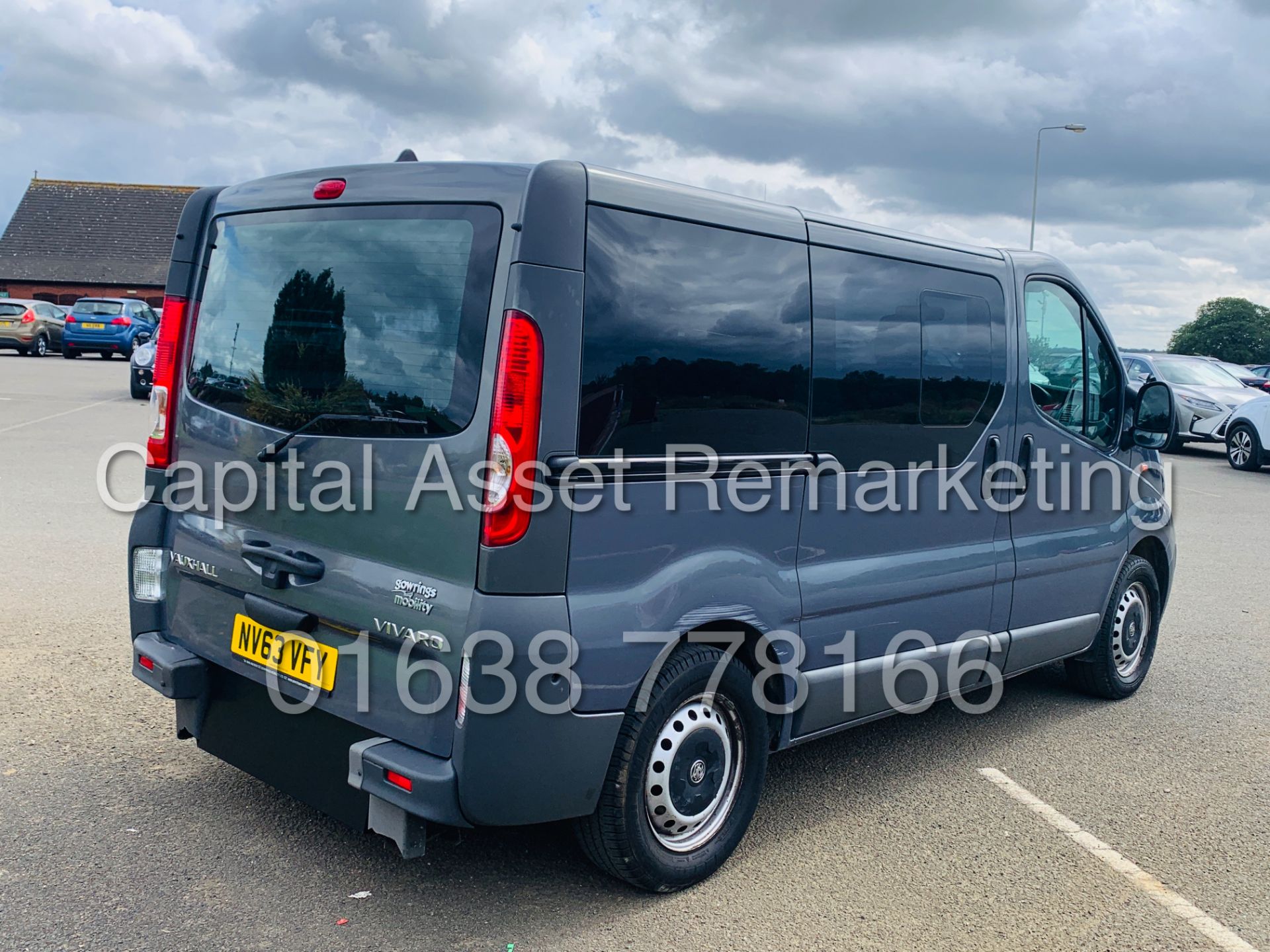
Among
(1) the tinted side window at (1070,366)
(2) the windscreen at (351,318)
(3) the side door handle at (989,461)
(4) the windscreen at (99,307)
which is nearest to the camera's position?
(2) the windscreen at (351,318)

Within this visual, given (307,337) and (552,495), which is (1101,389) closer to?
(552,495)

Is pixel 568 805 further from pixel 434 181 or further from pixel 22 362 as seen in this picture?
pixel 22 362

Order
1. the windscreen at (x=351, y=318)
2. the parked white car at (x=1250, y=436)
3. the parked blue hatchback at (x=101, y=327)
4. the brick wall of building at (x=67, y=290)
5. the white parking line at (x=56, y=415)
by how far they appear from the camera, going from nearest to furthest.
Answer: the windscreen at (x=351, y=318), the white parking line at (x=56, y=415), the parked white car at (x=1250, y=436), the parked blue hatchback at (x=101, y=327), the brick wall of building at (x=67, y=290)

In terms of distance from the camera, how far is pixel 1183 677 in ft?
20.4

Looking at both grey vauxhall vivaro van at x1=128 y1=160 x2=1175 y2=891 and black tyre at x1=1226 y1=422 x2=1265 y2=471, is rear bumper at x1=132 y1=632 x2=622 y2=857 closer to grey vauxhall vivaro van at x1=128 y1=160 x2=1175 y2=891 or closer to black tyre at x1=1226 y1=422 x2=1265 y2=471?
grey vauxhall vivaro van at x1=128 y1=160 x2=1175 y2=891

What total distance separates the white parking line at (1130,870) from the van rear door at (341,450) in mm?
2332

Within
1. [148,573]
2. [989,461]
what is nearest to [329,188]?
[148,573]

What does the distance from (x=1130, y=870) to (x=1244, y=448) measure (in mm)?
15784

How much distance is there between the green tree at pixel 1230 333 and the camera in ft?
268

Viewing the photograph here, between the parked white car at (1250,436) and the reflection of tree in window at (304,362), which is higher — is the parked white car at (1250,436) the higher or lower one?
the lower one

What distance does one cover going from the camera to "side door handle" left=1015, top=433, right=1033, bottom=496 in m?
4.84

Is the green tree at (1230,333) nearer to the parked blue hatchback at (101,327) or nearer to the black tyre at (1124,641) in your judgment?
the parked blue hatchback at (101,327)

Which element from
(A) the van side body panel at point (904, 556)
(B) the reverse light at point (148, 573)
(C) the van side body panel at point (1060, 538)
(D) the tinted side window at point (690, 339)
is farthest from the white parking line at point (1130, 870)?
(B) the reverse light at point (148, 573)

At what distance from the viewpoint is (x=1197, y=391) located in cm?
1988
